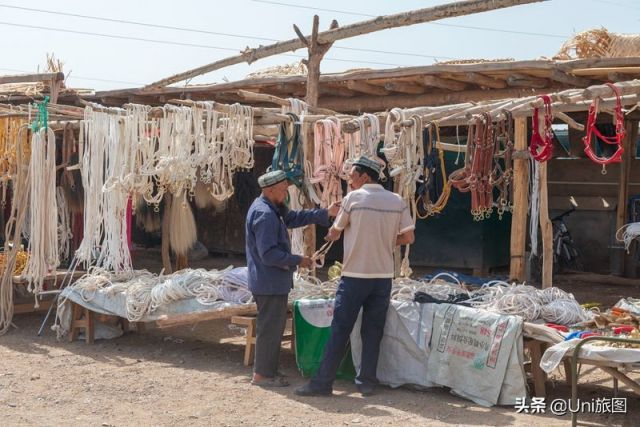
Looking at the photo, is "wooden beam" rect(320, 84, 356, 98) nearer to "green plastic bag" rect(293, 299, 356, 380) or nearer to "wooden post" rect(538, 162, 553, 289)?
"wooden post" rect(538, 162, 553, 289)

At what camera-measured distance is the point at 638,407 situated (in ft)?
19.4

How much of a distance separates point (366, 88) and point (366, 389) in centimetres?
538

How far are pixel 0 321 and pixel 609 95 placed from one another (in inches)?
238

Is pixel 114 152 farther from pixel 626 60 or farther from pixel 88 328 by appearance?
pixel 626 60

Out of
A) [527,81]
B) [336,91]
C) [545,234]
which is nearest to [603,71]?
[527,81]

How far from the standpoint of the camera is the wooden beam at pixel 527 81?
986cm

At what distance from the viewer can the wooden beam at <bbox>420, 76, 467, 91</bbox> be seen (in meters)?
10.1

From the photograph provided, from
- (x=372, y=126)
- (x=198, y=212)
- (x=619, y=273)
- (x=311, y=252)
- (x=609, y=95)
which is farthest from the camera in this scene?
(x=198, y=212)

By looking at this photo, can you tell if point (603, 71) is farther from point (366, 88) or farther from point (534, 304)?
point (534, 304)

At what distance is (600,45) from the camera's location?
1052cm

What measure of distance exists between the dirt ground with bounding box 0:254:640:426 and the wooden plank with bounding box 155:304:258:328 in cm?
38

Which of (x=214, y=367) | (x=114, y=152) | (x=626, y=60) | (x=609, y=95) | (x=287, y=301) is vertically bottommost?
(x=214, y=367)

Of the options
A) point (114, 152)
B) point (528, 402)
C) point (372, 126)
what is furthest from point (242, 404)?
point (114, 152)

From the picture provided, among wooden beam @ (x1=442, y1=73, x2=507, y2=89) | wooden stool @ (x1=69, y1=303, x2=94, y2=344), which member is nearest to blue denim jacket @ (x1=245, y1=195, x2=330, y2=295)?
wooden stool @ (x1=69, y1=303, x2=94, y2=344)
